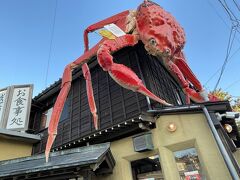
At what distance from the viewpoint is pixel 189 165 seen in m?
5.99

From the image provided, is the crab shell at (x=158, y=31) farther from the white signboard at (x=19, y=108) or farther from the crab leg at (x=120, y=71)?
the white signboard at (x=19, y=108)

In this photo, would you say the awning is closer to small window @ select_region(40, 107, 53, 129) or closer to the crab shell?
the crab shell

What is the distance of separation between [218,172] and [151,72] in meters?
4.38

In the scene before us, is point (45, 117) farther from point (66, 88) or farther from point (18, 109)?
point (66, 88)

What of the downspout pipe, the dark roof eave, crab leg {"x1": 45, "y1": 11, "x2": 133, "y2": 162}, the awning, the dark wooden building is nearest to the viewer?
the downspout pipe

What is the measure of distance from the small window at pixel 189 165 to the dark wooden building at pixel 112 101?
160 cm

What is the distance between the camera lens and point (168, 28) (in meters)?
4.94

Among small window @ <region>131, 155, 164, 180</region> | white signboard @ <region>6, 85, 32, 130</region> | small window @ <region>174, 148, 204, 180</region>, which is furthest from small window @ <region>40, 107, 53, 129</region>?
small window @ <region>174, 148, 204, 180</region>

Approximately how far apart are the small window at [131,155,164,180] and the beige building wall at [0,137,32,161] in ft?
21.4

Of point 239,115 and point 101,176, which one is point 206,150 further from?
point 101,176

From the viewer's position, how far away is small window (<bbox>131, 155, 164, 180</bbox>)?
6418 mm

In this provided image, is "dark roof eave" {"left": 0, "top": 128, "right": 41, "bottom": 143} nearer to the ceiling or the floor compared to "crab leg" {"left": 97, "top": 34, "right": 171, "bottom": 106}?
nearer to the ceiling

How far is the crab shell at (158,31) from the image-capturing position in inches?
186

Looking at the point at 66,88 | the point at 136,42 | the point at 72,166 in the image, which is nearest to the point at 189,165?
the point at 72,166
